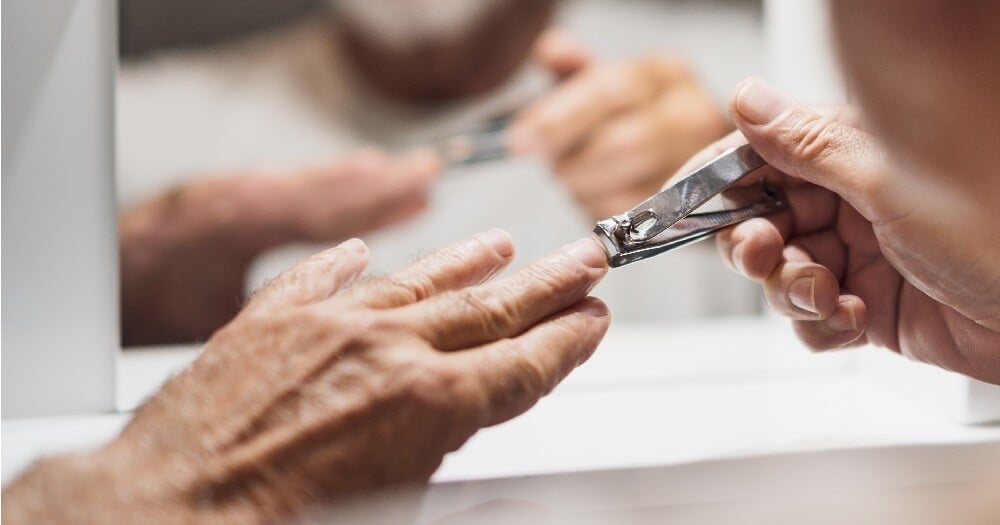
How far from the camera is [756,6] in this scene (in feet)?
2.14

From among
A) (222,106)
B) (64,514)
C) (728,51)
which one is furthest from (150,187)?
(728,51)

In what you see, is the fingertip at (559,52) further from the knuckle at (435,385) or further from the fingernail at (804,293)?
the knuckle at (435,385)

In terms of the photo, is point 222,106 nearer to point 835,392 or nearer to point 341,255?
point 341,255

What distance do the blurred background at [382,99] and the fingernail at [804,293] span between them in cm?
22

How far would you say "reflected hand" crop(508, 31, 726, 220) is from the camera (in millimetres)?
648

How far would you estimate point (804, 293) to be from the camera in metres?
0.45

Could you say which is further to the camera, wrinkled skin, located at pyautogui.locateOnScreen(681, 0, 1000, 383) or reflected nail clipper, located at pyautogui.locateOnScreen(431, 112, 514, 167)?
reflected nail clipper, located at pyautogui.locateOnScreen(431, 112, 514, 167)

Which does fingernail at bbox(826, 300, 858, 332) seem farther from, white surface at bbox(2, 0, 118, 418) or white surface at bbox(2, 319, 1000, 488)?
white surface at bbox(2, 0, 118, 418)

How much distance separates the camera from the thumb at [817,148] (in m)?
0.38

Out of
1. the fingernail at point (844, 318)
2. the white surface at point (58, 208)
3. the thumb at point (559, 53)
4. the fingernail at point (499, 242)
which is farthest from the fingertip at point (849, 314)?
the white surface at point (58, 208)

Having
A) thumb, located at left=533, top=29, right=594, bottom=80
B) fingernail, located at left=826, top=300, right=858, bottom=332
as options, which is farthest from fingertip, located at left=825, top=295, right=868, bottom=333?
thumb, located at left=533, top=29, right=594, bottom=80

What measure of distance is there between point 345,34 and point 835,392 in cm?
→ 47

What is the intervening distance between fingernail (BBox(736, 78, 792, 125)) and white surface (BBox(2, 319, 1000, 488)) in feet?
0.61

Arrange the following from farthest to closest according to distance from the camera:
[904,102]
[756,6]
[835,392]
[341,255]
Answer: [756,6] < [835,392] < [341,255] < [904,102]
